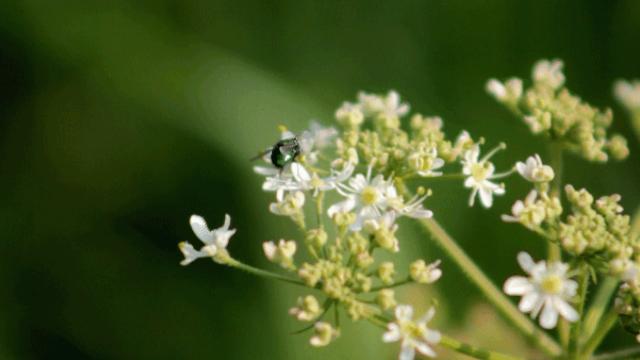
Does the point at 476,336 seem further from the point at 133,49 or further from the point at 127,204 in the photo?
the point at 133,49

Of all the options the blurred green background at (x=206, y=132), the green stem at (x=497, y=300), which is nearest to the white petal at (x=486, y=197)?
the green stem at (x=497, y=300)

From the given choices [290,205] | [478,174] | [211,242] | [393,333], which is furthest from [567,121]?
[211,242]

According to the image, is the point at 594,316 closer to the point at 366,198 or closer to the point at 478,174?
the point at 478,174

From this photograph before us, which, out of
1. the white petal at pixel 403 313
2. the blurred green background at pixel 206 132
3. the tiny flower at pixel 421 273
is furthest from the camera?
the blurred green background at pixel 206 132

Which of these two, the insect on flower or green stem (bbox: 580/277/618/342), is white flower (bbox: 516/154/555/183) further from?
the insect on flower

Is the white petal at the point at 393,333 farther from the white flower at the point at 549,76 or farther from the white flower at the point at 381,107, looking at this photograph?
the white flower at the point at 549,76

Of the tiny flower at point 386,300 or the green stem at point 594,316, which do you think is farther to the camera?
the green stem at point 594,316
